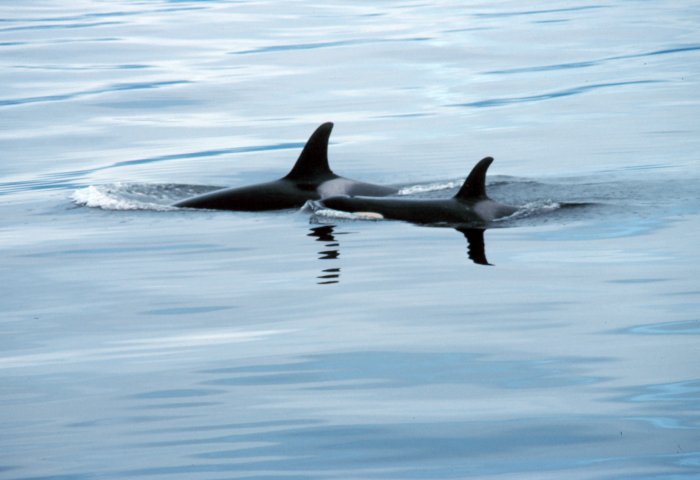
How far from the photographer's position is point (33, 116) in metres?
24.0

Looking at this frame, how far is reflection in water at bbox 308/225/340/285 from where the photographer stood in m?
10.2

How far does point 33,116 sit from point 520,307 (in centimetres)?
1635

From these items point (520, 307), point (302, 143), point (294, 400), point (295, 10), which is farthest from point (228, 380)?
point (295, 10)

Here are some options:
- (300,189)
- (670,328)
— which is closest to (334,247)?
(300,189)

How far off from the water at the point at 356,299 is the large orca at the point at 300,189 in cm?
46

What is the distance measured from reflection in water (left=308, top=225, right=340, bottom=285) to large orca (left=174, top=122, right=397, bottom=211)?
1.56 m

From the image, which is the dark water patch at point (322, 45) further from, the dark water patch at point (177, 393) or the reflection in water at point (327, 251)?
the dark water patch at point (177, 393)

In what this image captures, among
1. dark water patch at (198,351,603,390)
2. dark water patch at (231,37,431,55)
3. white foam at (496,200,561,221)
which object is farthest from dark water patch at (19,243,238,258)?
dark water patch at (231,37,431,55)

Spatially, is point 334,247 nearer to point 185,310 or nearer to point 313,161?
point 185,310

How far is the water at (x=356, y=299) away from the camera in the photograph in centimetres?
653

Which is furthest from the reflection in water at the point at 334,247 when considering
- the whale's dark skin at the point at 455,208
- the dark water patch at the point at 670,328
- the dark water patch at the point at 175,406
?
the dark water patch at the point at 175,406

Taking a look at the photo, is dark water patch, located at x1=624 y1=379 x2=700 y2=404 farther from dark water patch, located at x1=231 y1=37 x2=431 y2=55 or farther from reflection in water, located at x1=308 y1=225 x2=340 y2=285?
dark water patch, located at x1=231 y1=37 x2=431 y2=55

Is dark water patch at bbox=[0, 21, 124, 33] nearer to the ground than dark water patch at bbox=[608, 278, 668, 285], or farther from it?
farther from it

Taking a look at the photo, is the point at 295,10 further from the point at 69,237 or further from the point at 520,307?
the point at 520,307
